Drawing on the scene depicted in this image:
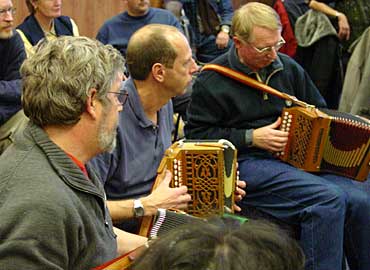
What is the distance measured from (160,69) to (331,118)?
0.81m

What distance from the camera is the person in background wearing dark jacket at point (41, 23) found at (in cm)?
360

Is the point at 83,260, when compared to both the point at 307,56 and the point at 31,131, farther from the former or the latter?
the point at 307,56

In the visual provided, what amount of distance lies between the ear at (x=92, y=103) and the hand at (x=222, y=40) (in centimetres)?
285

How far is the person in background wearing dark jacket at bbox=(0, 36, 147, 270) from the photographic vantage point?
4.65ft

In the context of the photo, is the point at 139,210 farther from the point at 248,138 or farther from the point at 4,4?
the point at 4,4

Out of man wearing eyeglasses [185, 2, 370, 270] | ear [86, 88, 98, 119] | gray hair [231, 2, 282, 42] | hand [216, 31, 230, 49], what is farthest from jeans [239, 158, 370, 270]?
hand [216, 31, 230, 49]

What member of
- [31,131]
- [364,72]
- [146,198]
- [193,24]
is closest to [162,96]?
[146,198]

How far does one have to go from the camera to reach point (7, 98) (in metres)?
3.00

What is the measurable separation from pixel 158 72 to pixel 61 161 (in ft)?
3.03

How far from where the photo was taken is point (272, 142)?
273cm

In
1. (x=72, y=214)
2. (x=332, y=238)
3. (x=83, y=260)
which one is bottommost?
(x=332, y=238)

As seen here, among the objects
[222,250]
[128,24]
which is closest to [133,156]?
[222,250]

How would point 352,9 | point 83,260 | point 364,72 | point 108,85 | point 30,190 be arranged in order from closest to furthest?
1. point 30,190
2. point 83,260
3. point 108,85
4. point 364,72
5. point 352,9

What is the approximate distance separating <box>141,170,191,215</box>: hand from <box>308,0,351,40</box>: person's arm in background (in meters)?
2.61
